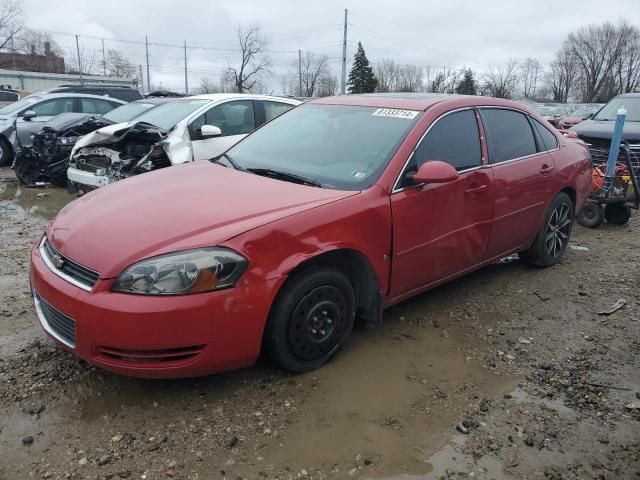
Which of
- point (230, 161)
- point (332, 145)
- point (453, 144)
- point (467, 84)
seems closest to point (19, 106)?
point (230, 161)

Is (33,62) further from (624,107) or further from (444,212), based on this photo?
(444,212)

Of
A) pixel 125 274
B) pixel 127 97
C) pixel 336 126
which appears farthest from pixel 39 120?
pixel 125 274

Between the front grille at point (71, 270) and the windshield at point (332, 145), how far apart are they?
4.70 feet

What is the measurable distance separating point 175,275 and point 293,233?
26.1 inches

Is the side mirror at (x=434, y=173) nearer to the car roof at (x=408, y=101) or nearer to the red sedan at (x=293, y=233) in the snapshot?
the red sedan at (x=293, y=233)

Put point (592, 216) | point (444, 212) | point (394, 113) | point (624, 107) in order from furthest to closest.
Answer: point (624, 107) < point (592, 216) < point (394, 113) < point (444, 212)

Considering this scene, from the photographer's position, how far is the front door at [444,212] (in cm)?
350

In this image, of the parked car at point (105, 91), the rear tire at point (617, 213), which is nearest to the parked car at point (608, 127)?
the rear tire at point (617, 213)

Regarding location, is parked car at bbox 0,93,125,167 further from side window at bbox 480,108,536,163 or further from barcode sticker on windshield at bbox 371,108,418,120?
side window at bbox 480,108,536,163

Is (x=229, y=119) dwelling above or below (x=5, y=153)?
above

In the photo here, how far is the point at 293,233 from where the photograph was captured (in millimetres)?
2910

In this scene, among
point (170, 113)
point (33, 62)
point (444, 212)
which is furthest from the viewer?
point (33, 62)

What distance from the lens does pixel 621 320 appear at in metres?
4.14

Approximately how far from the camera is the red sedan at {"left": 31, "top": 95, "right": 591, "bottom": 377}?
8.69ft
